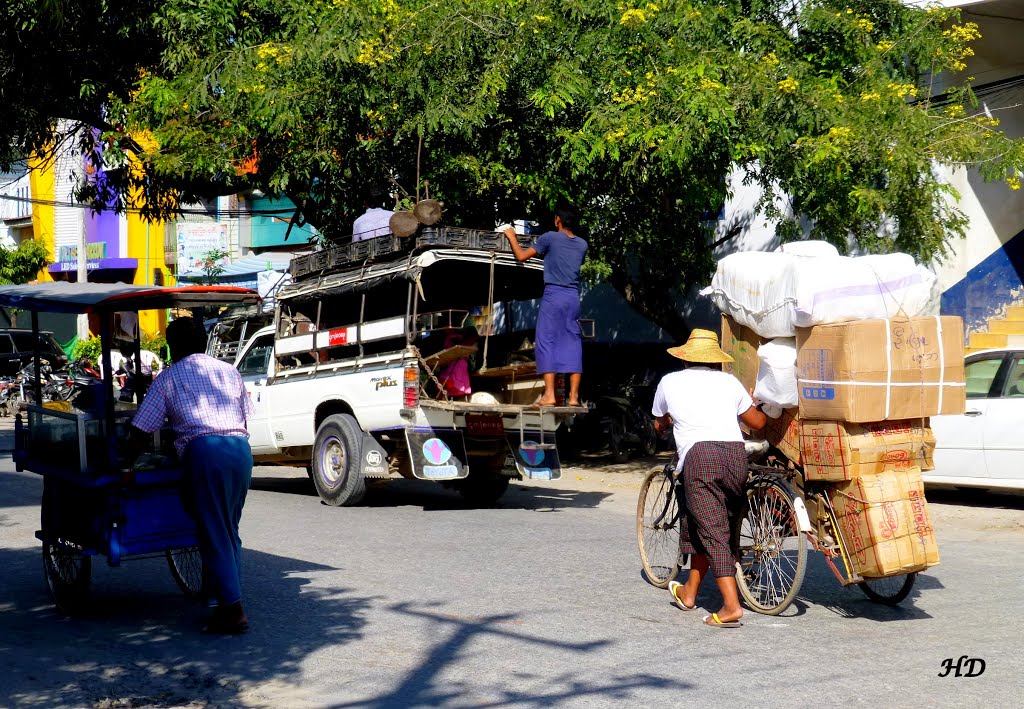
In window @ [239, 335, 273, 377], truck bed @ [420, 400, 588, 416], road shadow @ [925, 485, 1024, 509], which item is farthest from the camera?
window @ [239, 335, 273, 377]

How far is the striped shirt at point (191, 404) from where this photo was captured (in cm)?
657

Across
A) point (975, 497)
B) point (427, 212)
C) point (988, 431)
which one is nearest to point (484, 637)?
point (427, 212)

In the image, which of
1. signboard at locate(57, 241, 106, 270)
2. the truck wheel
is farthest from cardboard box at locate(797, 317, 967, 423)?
signboard at locate(57, 241, 106, 270)

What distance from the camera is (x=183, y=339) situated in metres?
6.83

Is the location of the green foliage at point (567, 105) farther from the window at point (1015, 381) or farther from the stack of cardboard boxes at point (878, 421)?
the stack of cardboard boxes at point (878, 421)

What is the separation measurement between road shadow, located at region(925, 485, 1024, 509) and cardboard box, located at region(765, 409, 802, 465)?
5.89 meters

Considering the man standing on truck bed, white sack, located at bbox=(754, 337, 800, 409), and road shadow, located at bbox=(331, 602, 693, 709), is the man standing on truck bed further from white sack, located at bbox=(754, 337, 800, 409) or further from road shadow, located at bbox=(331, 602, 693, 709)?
road shadow, located at bbox=(331, 602, 693, 709)

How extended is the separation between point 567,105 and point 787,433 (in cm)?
731

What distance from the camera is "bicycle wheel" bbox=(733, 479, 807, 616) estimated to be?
6.88 m

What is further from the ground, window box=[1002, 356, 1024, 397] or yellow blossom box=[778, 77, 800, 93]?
yellow blossom box=[778, 77, 800, 93]

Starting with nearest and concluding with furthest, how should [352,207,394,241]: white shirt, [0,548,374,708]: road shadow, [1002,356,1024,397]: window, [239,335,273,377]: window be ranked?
[0,548,374,708]: road shadow, [1002,356,1024,397]: window, [352,207,394,241]: white shirt, [239,335,273,377]: window

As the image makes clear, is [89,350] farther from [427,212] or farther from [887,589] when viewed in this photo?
[887,589]

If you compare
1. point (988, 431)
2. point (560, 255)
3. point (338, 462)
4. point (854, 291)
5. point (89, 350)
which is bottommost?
point (338, 462)

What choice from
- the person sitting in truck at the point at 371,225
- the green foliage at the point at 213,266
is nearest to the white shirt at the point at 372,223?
the person sitting in truck at the point at 371,225
